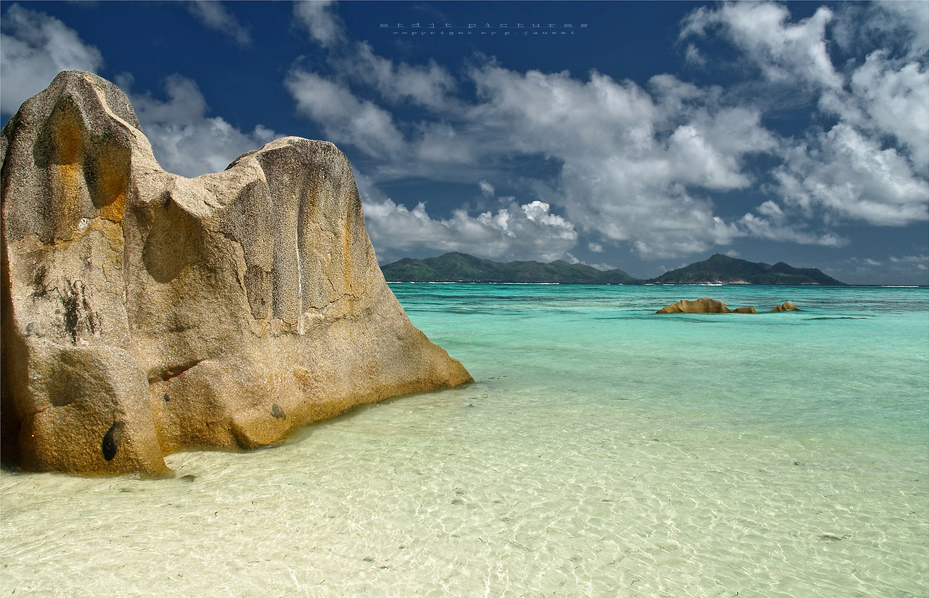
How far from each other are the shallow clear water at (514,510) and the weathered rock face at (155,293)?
38cm

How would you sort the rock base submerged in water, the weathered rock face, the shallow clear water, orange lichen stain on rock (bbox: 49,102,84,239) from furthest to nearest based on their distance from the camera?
the rock base submerged in water
orange lichen stain on rock (bbox: 49,102,84,239)
the weathered rock face
the shallow clear water

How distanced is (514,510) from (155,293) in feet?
11.7

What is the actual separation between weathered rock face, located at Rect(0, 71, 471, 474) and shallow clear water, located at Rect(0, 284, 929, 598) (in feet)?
1.24

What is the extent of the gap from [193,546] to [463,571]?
1.54 m

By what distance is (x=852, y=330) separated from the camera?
1795cm

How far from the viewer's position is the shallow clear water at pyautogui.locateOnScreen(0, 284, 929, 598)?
288cm

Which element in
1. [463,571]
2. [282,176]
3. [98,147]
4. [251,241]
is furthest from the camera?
[282,176]

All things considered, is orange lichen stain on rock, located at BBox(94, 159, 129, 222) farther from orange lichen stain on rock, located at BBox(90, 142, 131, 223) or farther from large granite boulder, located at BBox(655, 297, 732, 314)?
large granite boulder, located at BBox(655, 297, 732, 314)

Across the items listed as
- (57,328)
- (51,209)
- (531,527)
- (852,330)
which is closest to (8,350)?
(57,328)

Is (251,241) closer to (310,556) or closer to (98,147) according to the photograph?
(98,147)

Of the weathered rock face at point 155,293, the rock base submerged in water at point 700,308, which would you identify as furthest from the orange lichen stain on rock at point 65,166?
the rock base submerged in water at point 700,308

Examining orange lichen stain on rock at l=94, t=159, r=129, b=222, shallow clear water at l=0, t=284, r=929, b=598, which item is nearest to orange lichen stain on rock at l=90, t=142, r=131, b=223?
orange lichen stain on rock at l=94, t=159, r=129, b=222

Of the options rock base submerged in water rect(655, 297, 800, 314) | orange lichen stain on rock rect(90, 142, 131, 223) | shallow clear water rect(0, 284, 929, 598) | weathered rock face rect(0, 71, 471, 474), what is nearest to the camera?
shallow clear water rect(0, 284, 929, 598)

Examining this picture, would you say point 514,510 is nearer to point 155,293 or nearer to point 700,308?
point 155,293
